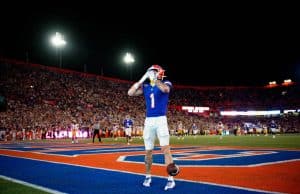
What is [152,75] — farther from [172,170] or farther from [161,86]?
[172,170]

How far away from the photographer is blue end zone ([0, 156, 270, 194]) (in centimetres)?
655

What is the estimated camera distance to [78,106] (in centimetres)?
4894

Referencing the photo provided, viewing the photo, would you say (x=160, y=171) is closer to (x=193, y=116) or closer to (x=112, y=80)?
(x=112, y=80)

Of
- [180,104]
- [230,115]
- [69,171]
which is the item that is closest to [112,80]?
[180,104]

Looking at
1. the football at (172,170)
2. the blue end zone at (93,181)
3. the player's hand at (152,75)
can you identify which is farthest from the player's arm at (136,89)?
the blue end zone at (93,181)

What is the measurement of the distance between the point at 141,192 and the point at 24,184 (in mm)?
2548

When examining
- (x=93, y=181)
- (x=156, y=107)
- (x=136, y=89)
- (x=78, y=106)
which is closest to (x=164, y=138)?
(x=156, y=107)

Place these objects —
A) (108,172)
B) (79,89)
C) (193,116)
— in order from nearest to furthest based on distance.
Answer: (108,172)
(79,89)
(193,116)

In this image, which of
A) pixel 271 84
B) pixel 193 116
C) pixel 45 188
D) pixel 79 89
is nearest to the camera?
pixel 45 188

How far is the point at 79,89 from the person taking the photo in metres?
52.7

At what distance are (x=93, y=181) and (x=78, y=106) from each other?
4203 centimetres

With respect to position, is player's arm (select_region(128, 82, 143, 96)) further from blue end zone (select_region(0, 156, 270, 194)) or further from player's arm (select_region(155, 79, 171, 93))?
blue end zone (select_region(0, 156, 270, 194))

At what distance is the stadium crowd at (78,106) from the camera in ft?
136

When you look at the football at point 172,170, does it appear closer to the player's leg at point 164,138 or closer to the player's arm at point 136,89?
the player's leg at point 164,138
